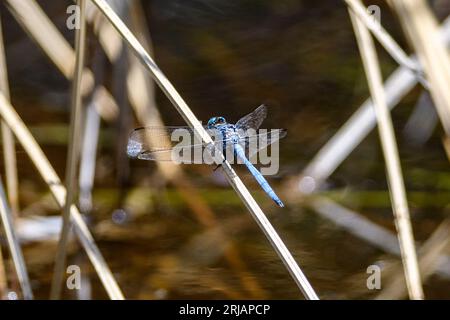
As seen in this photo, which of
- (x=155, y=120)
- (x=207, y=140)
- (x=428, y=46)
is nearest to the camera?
(x=207, y=140)

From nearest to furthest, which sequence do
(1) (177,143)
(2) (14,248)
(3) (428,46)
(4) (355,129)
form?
1. (3) (428,46)
2. (2) (14,248)
3. (1) (177,143)
4. (4) (355,129)

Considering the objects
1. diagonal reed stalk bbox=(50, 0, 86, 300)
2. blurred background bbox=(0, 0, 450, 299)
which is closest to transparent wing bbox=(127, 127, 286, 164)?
diagonal reed stalk bbox=(50, 0, 86, 300)

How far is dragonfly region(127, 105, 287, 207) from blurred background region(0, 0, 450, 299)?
0.30 m

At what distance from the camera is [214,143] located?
1.78 metres

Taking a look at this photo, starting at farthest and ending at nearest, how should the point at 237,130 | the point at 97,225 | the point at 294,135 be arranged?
the point at 294,135
the point at 97,225
the point at 237,130

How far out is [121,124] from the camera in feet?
7.52

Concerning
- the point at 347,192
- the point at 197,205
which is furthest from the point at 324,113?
the point at 197,205

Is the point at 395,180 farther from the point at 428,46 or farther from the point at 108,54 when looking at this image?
the point at 108,54

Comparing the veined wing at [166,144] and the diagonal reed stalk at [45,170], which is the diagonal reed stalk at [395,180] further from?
the diagonal reed stalk at [45,170]

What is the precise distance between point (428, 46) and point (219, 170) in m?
0.86

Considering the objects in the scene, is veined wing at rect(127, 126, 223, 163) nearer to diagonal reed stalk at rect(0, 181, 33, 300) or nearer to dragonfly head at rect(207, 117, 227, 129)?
dragonfly head at rect(207, 117, 227, 129)

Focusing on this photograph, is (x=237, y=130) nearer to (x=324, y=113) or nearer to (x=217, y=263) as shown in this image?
(x=217, y=263)

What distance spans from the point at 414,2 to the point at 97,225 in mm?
1205

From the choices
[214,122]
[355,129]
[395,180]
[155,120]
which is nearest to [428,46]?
[395,180]
